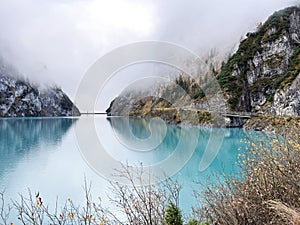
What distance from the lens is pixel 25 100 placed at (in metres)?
152

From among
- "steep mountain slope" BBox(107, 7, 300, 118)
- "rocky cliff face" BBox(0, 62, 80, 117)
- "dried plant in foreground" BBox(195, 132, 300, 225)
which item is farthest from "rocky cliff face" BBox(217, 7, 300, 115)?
"rocky cliff face" BBox(0, 62, 80, 117)

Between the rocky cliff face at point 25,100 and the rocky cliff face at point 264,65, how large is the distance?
8537 cm

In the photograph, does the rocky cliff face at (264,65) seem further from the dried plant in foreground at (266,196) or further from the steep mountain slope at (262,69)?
the dried plant in foreground at (266,196)

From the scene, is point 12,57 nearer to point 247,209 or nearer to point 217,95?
point 217,95

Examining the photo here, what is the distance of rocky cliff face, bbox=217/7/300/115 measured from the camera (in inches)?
2478

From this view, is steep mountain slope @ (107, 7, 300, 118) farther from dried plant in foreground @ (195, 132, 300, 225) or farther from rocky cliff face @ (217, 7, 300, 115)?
dried plant in foreground @ (195, 132, 300, 225)

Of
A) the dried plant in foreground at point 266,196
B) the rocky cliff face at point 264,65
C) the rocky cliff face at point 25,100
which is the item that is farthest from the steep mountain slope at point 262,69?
the rocky cliff face at point 25,100

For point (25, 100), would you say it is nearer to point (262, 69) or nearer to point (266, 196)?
point (262, 69)

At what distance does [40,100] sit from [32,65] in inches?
1127

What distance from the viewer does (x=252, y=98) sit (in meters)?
66.4

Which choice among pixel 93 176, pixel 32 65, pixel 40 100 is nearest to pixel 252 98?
pixel 93 176

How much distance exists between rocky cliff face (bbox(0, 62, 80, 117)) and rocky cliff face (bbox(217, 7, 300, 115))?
8537 cm

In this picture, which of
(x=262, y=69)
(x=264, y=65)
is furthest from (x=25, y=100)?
(x=264, y=65)

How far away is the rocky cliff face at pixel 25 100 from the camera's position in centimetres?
14200
